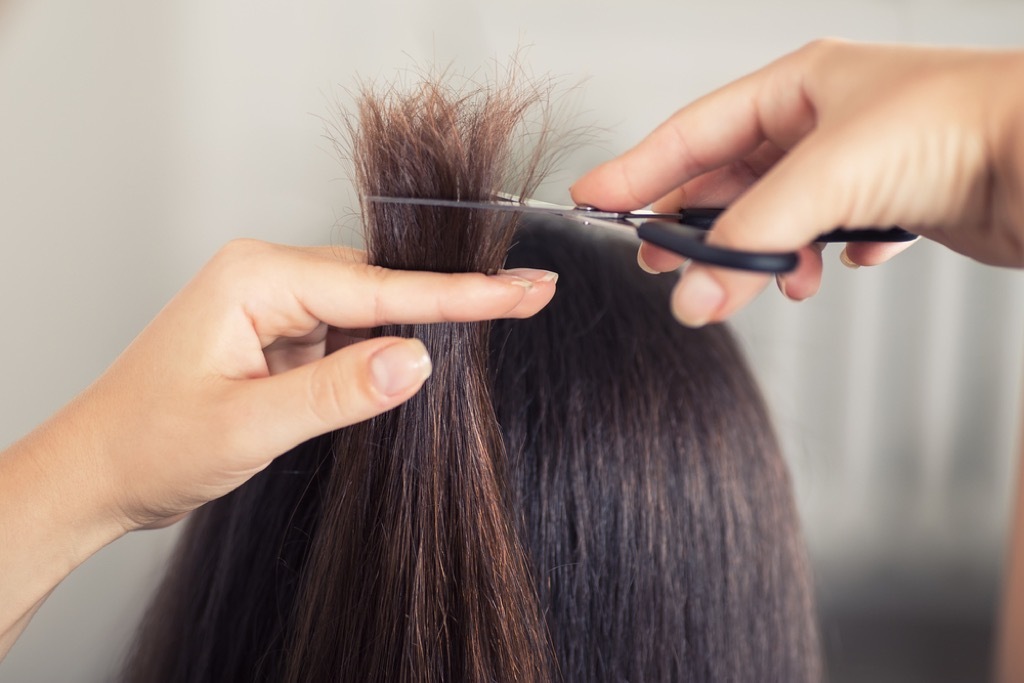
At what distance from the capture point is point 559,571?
0.70 meters

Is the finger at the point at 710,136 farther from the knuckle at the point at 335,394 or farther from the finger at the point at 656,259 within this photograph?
the knuckle at the point at 335,394

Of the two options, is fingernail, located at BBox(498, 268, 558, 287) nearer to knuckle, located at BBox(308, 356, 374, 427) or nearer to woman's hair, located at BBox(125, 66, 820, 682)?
woman's hair, located at BBox(125, 66, 820, 682)

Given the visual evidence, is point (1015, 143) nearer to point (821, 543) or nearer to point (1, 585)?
point (1, 585)

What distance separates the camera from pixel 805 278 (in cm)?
58

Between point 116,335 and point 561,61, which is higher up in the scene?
point 561,61

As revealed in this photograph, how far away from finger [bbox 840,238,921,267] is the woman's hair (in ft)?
0.63

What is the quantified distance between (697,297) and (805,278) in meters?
0.17

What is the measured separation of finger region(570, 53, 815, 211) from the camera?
1.76 ft

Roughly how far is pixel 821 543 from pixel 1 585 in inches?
60.5

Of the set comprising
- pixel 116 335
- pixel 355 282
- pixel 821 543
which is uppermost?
pixel 355 282

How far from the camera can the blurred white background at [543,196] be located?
1416 millimetres

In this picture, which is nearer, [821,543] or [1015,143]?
[1015,143]

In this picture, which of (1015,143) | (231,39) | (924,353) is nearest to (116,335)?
(231,39)

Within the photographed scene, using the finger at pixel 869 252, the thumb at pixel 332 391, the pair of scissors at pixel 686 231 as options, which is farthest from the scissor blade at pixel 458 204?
the finger at pixel 869 252
